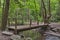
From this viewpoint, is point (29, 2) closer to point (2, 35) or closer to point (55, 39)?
point (55, 39)

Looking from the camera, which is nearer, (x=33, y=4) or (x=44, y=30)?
(x=33, y=4)

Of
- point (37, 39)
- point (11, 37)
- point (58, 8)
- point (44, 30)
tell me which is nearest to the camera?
point (11, 37)

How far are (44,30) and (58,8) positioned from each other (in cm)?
1045

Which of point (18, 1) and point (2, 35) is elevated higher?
point (18, 1)

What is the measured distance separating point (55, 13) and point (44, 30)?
1117cm

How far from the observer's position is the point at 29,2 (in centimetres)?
1552

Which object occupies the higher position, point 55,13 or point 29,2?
point 29,2

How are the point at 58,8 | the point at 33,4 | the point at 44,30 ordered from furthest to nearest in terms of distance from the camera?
the point at 58,8, the point at 44,30, the point at 33,4

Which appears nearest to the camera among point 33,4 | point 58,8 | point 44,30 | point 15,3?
point 15,3

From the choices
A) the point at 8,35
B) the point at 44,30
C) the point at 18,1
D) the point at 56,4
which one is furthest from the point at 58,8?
the point at 8,35

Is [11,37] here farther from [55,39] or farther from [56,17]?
[56,17]

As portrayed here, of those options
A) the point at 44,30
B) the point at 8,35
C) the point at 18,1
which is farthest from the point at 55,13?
the point at 8,35

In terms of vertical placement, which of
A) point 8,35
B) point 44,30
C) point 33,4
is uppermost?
point 33,4

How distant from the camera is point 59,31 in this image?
55.4ft
